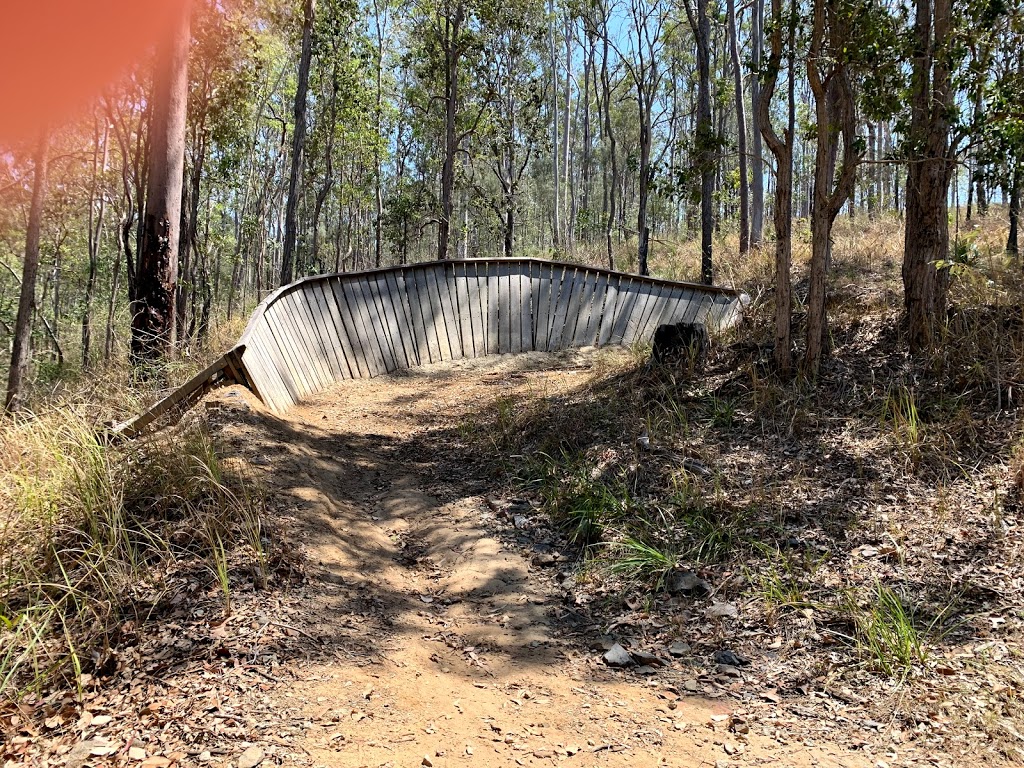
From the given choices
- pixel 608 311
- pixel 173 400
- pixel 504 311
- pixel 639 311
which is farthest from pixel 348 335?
pixel 639 311

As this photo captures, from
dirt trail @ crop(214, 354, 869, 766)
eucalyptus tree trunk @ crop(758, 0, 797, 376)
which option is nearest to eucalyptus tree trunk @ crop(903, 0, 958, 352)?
eucalyptus tree trunk @ crop(758, 0, 797, 376)

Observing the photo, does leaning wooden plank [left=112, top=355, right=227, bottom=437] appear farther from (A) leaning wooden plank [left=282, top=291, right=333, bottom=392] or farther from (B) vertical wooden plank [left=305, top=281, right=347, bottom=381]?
(B) vertical wooden plank [left=305, top=281, right=347, bottom=381]

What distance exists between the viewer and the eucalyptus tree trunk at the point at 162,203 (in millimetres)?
6789

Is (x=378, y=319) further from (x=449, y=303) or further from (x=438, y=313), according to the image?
(x=449, y=303)

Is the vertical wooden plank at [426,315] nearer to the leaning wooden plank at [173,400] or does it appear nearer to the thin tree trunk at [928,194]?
the leaning wooden plank at [173,400]

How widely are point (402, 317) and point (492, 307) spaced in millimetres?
1630

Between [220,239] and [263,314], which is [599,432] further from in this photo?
[220,239]

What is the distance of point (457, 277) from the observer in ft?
34.6

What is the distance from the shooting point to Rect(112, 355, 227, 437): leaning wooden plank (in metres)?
4.80

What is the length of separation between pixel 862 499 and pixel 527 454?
2684mm

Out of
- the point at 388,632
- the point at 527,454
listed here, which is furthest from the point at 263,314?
the point at 388,632

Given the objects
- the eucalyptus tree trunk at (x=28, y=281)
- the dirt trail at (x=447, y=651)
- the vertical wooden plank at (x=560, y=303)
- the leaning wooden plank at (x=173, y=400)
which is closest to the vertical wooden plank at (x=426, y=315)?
the vertical wooden plank at (x=560, y=303)

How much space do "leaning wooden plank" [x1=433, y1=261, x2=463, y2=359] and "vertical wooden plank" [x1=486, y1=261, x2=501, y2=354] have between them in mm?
543

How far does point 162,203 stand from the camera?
680 centimetres
